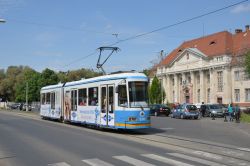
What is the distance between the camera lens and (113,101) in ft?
72.2

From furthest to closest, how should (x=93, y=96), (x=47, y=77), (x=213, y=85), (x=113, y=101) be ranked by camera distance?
(x=47, y=77), (x=213, y=85), (x=93, y=96), (x=113, y=101)

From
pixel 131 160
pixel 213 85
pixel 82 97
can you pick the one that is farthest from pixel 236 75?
pixel 131 160

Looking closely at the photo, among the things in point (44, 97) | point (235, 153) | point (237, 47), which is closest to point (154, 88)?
point (237, 47)

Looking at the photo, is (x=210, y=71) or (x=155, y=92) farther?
(x=155, y=92)

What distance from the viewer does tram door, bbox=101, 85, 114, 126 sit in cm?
2219

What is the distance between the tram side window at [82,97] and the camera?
2612 centimetres

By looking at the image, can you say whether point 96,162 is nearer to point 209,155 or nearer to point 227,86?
point 209,155

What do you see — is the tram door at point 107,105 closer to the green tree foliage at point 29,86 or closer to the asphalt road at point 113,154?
the asphalt road at point 113,154

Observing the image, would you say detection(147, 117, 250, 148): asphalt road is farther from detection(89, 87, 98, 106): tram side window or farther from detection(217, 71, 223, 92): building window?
detection(217, 71, 223, 92): building window

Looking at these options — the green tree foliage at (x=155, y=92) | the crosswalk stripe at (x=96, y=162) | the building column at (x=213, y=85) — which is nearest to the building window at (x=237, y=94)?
the building column at (x=213, y=85)

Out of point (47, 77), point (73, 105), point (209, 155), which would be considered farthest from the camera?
point (47, 77)

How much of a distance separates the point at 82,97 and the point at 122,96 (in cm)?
586

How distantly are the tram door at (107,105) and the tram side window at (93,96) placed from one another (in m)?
0.84

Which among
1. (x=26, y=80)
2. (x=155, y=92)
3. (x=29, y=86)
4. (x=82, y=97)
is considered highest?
(x=26, y=80)
